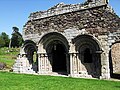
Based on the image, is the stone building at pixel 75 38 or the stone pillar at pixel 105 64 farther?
the stone building at pixel 75 38

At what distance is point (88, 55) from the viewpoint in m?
15.5

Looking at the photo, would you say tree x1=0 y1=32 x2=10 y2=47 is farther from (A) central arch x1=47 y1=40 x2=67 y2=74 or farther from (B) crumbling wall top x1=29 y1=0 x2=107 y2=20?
(B) crumbling wall top x1=29 y1=0 x2=107 y2=20

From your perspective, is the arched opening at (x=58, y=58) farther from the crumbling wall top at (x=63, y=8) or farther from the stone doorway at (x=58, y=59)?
the crumbling wall top at (x=63, y=8)

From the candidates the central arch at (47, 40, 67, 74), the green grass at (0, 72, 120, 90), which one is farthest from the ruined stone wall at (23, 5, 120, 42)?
the green grass at (0, 72, 120, 90)

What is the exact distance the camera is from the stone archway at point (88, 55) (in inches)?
564

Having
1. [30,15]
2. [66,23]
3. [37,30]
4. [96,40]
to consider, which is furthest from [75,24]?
[30,15]

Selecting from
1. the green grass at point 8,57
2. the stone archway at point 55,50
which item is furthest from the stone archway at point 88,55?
the green grass at point 8,57

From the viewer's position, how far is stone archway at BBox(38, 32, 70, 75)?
16.0 meters

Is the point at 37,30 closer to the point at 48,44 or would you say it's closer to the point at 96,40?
the point at 48,44

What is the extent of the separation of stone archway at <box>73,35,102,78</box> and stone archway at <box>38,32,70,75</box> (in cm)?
97

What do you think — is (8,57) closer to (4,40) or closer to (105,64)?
(105,64)

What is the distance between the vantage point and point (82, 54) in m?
15.3

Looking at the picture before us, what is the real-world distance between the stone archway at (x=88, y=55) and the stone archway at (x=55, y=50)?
971 millimetres

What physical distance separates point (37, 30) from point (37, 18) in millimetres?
1057
